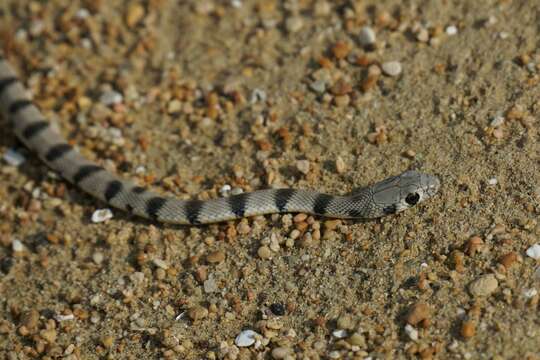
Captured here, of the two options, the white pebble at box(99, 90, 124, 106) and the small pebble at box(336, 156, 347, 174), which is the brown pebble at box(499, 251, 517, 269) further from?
the white pebble at box(99, 90, 124, 106)

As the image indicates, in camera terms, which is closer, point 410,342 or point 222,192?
point 410,342

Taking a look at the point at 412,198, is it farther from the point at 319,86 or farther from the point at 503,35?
the point at 503,35

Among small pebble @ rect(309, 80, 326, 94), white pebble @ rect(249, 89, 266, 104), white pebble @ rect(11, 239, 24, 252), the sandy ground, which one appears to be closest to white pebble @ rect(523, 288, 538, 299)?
the sandy ground

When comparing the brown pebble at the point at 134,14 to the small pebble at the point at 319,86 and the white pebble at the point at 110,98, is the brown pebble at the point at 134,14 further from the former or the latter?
the small pebble at the point at 319,86

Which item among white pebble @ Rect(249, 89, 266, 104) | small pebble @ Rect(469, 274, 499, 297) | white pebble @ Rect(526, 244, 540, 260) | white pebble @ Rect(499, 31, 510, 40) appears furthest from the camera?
white pebble @ Rect(249, 89, 266, 104)

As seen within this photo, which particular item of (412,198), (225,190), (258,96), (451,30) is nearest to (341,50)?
(258,96)

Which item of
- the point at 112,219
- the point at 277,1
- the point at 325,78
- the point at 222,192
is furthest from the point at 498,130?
the point at 112,219

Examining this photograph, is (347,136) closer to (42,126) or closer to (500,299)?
(500,299)
